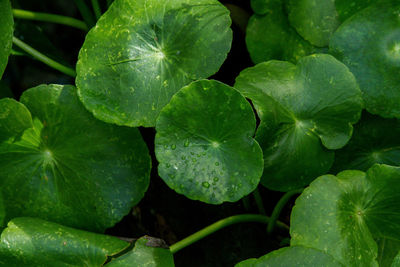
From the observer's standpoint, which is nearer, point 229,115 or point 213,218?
point 229,115

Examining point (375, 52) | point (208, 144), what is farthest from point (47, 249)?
point (375, 52)

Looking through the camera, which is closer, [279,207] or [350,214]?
[350,214]

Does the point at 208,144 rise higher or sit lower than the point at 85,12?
lower

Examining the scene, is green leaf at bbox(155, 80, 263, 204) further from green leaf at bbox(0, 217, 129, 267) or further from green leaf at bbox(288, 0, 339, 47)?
green leaf at bbox(288, 0, 339, 47)

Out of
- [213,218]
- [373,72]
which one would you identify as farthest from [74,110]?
[373,72]

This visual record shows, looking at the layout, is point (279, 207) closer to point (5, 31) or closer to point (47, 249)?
point (47, 249)

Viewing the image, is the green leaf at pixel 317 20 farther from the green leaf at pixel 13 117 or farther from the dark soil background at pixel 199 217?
the green leaf at pixel 13 117

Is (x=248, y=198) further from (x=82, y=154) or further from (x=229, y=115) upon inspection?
(x=82, y=154)
